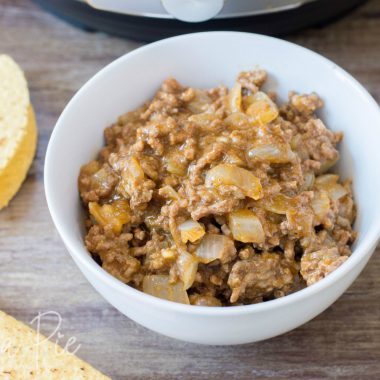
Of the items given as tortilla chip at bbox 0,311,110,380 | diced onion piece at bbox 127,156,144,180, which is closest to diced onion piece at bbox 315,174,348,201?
diced onion piece at bbox 127,156,144,180

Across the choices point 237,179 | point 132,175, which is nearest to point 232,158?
point 237,179

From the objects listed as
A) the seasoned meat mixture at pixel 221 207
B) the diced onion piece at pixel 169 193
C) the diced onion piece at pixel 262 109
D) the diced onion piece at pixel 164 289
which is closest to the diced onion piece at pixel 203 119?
the seasoned meat mixture at pixel 221 207

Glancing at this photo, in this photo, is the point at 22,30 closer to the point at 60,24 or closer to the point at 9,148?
the point at 60,24

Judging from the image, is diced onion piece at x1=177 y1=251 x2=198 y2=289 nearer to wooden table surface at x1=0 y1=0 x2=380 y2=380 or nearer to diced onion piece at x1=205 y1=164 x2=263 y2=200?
diced onion piece at x1=205 y1=164 x2=263 y2=200

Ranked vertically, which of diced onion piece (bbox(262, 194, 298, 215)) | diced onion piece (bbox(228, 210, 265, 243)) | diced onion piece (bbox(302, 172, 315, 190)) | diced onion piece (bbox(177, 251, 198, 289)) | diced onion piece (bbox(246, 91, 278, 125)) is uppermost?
diced onion piece (bbox(246, 91, 278, 125))

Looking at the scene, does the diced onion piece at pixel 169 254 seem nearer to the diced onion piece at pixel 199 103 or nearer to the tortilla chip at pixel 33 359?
the tortilla chip at pixel 33 359

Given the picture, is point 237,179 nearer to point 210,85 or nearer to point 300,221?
point 300,221

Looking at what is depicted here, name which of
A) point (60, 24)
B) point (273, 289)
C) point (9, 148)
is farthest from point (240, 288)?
point (60, 24)
